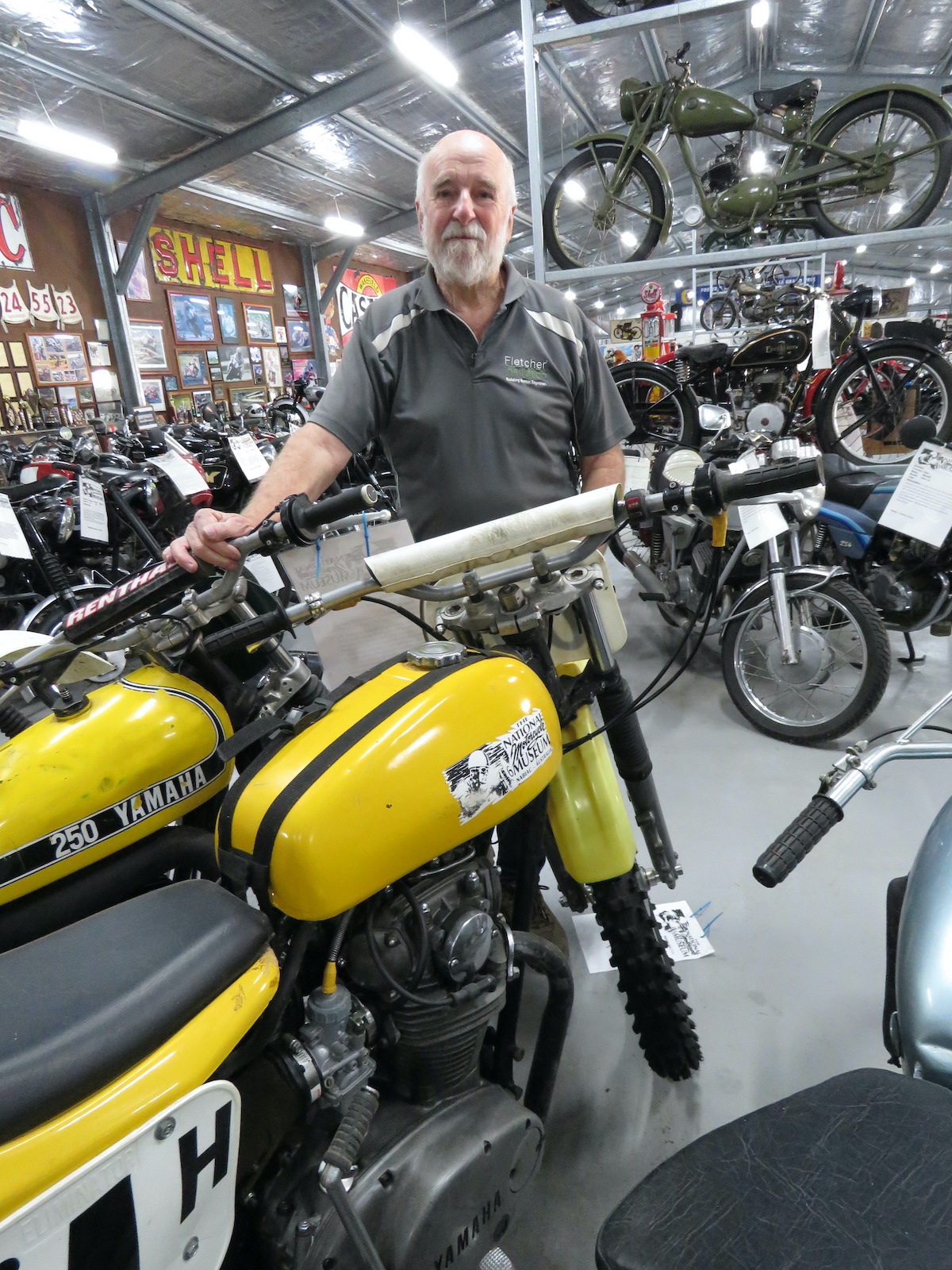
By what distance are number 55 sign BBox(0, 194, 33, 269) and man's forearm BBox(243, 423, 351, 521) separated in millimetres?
6926

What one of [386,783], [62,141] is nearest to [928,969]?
[386,783]

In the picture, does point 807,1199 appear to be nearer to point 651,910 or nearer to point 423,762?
point 423,762

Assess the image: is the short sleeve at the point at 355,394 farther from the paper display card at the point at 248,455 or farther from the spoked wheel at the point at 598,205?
the spoked wheel at the point at 598,205

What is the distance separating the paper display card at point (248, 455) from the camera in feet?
9.30

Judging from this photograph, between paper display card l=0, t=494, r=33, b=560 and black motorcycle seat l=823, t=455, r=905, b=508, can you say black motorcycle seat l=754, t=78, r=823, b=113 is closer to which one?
black motorcycle seat l=823, t=455, r=905, b=508

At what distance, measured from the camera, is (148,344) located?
26.2 feet

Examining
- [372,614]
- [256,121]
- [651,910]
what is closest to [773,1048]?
[651,910]

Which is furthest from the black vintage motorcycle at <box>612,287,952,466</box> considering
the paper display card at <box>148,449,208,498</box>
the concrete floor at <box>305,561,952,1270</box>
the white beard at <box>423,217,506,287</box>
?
the paper display card at <box>148,449,208,498</box>

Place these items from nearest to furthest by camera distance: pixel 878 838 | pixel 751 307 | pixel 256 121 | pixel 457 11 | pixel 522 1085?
pixel 522 1085 → pixel 878 838 → pixel 751 307 → pixel 457 11 → pixel 256 121

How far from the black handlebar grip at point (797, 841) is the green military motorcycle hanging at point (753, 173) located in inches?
117

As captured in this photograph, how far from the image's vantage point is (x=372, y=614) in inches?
45.9

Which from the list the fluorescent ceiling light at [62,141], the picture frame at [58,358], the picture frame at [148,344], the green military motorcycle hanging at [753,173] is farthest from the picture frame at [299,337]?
the green military motorcycle hanging at [753,173]

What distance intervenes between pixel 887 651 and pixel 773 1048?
142cm

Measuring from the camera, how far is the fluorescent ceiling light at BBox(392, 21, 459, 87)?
4465 mm
